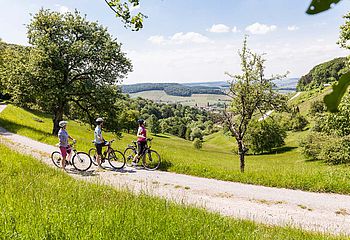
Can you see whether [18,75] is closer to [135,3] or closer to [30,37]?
[30,37]

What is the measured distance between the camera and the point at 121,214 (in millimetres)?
5430

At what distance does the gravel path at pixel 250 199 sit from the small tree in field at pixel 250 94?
Result: 4963mm

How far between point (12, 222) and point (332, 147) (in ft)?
144

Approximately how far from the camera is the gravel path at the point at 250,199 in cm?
866

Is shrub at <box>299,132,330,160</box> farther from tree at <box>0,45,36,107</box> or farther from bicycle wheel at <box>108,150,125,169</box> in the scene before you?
tree at <box>0,45,36,107</box>

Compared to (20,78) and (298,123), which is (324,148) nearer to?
(20,78)

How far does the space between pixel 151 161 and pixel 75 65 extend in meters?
13.8

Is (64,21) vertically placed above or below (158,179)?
above

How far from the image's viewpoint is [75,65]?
1000 inches

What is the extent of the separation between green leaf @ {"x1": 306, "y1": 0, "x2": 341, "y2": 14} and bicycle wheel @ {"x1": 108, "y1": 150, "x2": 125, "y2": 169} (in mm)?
14859

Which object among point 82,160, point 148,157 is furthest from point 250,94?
point 82,160

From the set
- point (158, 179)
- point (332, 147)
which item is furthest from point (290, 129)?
point (158, 179)

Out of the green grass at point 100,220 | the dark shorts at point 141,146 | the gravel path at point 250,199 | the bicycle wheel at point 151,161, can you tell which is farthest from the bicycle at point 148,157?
the green grass at point 100,220

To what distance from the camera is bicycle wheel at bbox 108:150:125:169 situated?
50.6 feet
